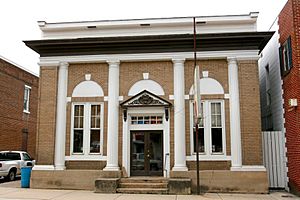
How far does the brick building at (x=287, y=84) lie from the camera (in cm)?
1407

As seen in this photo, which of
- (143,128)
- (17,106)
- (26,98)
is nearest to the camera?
(143,128)

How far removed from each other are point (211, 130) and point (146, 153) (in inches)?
129

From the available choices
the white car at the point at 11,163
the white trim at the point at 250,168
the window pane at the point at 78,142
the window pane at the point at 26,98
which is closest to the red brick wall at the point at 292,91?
the white trim at the point at 250,168

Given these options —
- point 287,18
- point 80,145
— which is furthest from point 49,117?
point 287,18

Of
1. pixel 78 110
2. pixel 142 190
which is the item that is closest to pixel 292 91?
pixel 142 190

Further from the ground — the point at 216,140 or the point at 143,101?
the point at 143,101

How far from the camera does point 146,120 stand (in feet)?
54.8

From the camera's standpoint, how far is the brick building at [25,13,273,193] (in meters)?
15.6

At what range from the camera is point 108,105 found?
16.3 metres

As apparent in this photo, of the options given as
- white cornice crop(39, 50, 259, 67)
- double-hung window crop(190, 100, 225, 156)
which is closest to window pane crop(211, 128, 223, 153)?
double-hung window crop(190, 100, 225, 156)

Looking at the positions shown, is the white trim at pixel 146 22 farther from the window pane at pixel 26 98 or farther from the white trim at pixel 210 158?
the window pane at pixel 26 98

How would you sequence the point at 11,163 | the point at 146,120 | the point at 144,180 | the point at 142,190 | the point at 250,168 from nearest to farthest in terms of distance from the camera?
the point at 142,190
the point at 250,168
the point at 144,180
the point at 146,120
the point at 11,163

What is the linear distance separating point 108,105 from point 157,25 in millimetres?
4632

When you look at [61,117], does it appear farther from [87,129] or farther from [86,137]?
[86,137]
